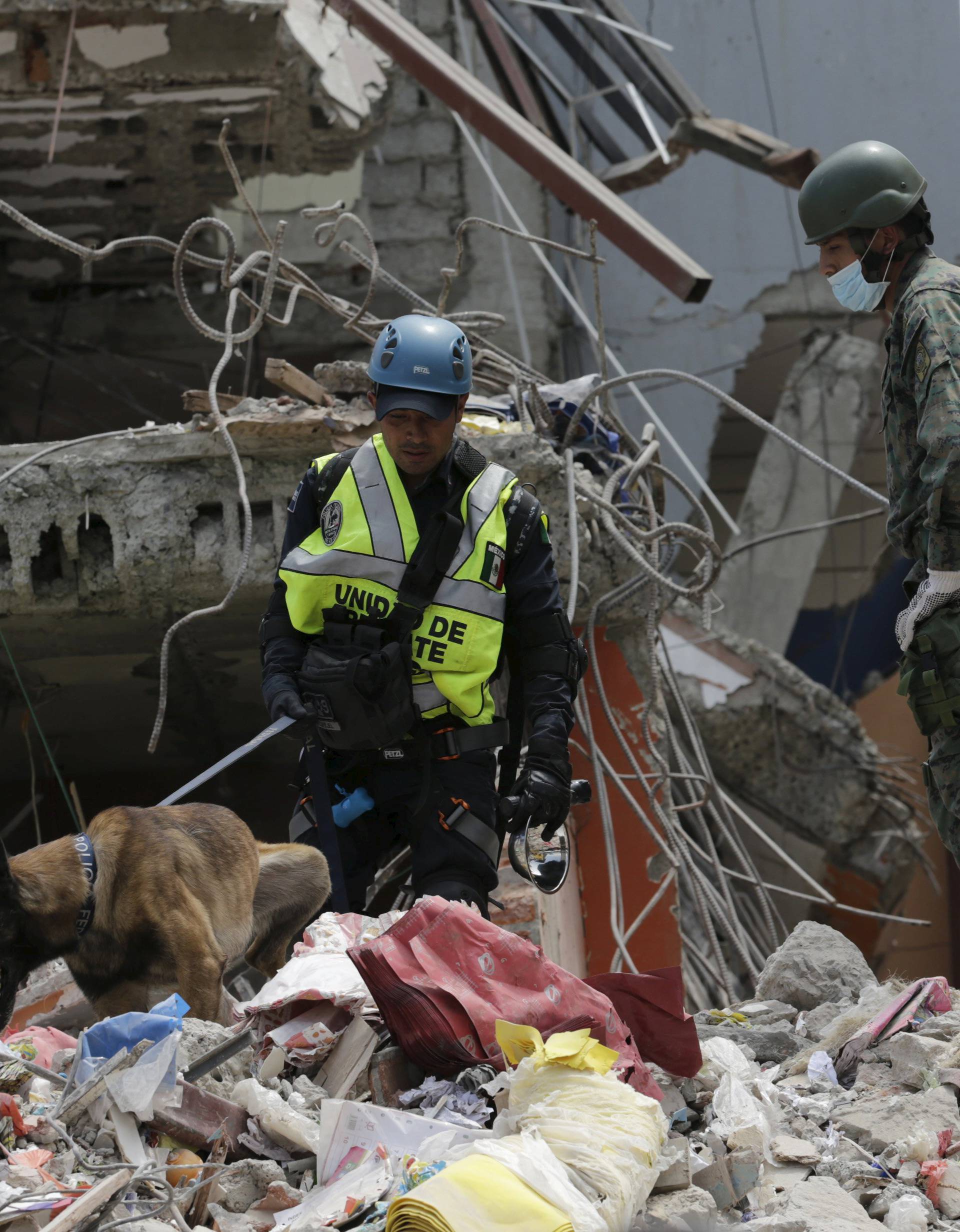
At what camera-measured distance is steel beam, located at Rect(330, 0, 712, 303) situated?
6387mm

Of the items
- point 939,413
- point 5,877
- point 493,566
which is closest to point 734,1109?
point 493,566

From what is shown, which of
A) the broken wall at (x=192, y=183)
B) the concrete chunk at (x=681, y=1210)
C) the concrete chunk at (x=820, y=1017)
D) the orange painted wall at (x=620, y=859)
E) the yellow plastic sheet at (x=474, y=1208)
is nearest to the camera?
the yellow plastic sheet at (x=474, y=1208)

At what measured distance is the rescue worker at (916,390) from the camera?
3.24 metres

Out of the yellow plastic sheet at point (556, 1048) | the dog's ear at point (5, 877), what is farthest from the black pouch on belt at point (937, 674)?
the dog's ear at point (5, 877)

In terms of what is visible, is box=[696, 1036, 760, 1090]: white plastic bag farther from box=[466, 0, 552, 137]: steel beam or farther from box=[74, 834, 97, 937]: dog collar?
box=[466, 0, 552, 137]: steel beam

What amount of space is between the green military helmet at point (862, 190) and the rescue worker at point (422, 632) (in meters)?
0.99

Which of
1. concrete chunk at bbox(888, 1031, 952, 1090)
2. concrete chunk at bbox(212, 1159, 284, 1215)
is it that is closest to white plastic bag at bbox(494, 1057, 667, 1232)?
concrete chunk at bbox(212, 1159, 284, 1215)

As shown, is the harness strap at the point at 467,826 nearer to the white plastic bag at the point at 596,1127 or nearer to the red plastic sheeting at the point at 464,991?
the red plastic sheeting at the point at 464,991

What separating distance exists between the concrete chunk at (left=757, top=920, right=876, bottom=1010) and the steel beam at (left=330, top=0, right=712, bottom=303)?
10.3 ft

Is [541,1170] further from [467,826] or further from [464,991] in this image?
[467,826]

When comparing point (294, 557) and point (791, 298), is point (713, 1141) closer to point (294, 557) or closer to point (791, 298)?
point (294, 557)

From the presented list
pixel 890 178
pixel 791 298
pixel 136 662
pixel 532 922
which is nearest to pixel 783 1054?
pixel 532 922

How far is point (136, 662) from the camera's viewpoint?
6.62 meters

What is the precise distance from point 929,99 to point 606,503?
740 cm
